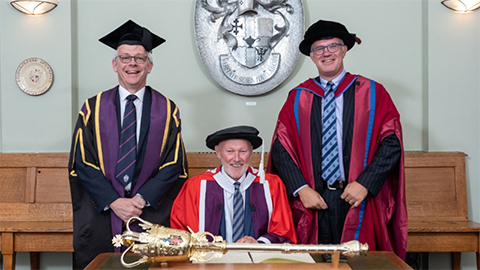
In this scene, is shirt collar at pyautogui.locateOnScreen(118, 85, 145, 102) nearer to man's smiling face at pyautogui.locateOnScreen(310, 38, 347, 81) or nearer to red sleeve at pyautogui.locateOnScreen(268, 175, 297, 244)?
red sleeve at pyautogui.locateOnScreen(268, 175, 297, 244)

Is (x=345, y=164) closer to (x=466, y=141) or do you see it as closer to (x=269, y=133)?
(x=269, y=133)

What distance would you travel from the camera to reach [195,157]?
13.8 ft

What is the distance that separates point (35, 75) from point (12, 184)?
929 millimetres

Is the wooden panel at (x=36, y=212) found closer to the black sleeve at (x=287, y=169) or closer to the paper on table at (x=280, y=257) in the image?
the black sleeve at (x=287, y=169)

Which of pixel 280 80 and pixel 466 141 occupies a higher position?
pixel 280 80

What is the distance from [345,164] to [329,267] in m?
1.12

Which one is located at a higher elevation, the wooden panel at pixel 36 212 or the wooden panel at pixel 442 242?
the wooden panel at pixel 36 212

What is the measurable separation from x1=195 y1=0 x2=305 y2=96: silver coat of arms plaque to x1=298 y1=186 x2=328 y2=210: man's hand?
68.4 inches

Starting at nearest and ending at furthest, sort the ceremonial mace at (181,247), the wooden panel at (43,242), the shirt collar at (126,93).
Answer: the ceremonial mace at (181,247), the shirt collar at (126,93), the wooden panel at (43,242)

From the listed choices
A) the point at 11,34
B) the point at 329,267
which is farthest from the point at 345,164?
the point at 11,34

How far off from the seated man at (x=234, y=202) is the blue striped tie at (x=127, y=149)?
324 mm

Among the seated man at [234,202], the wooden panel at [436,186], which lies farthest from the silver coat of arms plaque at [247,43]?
the seated man at [234,202]

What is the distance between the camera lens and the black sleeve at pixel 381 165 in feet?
9.54

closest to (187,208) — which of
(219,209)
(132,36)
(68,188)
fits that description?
(219,209)
